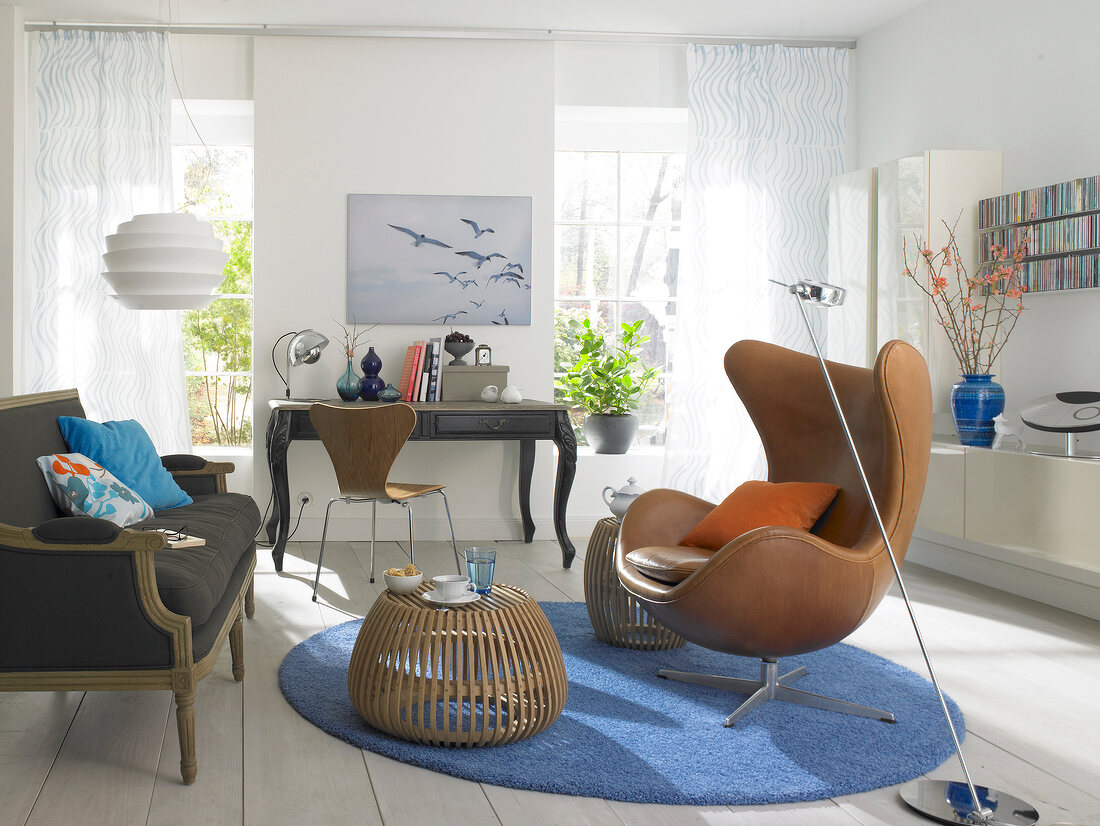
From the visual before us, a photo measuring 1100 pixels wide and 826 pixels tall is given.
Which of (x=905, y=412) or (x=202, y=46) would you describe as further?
(x=202, y=46)

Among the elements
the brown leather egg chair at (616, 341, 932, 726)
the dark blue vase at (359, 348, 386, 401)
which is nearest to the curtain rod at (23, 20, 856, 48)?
the dark blue vase at (359, 348, 386, 401)

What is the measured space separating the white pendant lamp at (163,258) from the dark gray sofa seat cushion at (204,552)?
0.71 metres

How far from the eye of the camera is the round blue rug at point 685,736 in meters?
2.21

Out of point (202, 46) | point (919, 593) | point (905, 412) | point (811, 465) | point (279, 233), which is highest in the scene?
point (202, 46)

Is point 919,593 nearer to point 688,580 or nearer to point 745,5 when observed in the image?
point 688,580

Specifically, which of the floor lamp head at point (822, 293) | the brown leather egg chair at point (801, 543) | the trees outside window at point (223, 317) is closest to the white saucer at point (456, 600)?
the brown leather egg chair at point (801, 543)

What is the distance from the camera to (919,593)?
4.20 m

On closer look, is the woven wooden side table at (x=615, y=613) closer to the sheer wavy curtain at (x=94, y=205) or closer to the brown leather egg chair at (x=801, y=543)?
the brown leather egg chair at (x=801, y=543)

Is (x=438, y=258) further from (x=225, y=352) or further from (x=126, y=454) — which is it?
(x=126, y=454)

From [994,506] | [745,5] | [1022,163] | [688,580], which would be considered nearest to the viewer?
[688,580]

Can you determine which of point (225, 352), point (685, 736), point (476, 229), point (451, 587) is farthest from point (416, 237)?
point (685, 736)

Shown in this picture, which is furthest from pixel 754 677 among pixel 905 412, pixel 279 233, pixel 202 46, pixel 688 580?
pixel 202 46

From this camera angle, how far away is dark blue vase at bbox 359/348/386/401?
5039 mm

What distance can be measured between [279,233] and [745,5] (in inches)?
109
